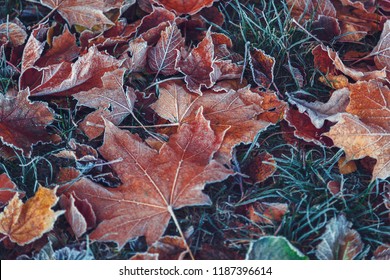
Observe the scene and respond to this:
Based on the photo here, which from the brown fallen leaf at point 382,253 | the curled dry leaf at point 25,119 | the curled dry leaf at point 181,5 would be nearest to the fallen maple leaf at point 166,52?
the curled dry leaf at point 181,5

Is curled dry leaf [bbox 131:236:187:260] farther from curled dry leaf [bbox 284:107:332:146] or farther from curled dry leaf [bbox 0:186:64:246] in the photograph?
curled dry leaf [bbox 284:107:332:146]

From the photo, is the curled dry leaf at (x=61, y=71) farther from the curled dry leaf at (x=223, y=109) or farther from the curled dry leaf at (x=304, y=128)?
the curled dry leaf at (x=304, y=128)

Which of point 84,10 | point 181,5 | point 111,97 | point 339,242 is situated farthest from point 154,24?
point 339,242

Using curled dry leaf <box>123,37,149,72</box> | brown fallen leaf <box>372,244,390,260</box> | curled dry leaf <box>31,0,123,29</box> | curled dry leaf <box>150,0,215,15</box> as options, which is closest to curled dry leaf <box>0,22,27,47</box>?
curled dry leaf <box>31,0,123,29</box>

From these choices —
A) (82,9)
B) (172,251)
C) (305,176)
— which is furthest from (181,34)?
(172,251)

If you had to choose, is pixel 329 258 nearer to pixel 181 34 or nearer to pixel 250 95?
pixel 250 95

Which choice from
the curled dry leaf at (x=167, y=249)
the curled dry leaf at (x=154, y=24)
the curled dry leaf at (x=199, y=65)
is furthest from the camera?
the curled dry leaf at (x=154, y=24)

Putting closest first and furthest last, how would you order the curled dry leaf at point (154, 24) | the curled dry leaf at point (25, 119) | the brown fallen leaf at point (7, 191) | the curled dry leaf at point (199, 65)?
the brown fallen leaf at point (7, 191), the curled dry leaf at point (25, 119), the curled dry leaf at point (199, 65), the curled dry leaf at point (154, 24)
